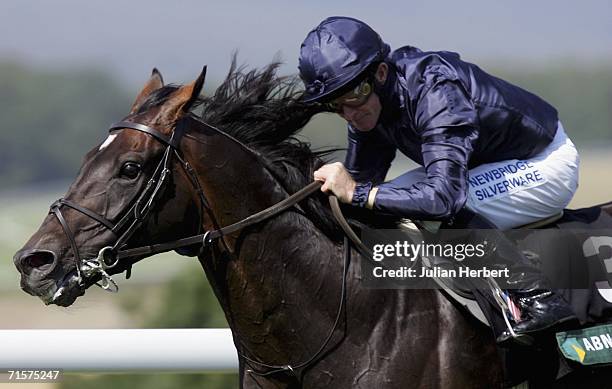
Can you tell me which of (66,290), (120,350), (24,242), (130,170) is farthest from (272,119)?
(24,242)

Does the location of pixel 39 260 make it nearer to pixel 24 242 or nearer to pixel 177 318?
pixel 177 318

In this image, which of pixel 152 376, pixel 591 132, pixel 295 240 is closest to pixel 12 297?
pixel 152 376

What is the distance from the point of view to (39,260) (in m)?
3.30

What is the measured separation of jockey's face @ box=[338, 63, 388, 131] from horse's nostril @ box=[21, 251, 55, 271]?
1118mm

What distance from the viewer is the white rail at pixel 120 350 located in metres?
4.75

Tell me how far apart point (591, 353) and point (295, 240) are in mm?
1064

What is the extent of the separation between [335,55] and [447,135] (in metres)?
0.46

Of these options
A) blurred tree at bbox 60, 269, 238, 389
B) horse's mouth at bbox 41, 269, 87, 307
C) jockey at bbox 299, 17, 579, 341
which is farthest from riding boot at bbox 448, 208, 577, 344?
blurred tree at bbox 60, 269, 238, 389

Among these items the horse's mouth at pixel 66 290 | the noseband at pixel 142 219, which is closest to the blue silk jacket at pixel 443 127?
the noseband at pixel 142 219

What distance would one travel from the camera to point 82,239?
3332 millimetres

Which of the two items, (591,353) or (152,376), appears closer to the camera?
(591,353)

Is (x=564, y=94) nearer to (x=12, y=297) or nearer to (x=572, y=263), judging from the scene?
(x=12, y=297)

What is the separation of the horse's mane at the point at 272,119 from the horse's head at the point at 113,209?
0.17 metres

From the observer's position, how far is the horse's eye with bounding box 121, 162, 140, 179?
3.38 meters
